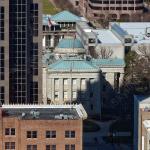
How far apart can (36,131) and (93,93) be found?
5994 cm

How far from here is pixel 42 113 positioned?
332ft

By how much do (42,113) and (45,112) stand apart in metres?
0.69

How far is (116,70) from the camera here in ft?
539

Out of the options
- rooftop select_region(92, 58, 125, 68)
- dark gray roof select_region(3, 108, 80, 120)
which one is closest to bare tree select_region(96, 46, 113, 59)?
rooftop select_region(92, 58, 125, 68)

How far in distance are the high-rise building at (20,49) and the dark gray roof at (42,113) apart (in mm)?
15733

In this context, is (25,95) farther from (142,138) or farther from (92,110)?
(92,110)

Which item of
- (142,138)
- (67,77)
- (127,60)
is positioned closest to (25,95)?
(142,138)

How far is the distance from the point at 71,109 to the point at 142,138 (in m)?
13.8

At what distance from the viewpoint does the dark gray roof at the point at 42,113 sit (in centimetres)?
9831

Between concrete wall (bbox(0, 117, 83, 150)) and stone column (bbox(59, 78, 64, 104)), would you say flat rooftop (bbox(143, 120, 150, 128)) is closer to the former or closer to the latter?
concrete wall (bbox(0, 117, 83, 150))

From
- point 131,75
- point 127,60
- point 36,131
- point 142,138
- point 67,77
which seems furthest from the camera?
point 127,60

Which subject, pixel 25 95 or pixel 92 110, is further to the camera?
pixel 92 110

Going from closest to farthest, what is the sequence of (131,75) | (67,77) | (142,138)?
Result: (142,138)
(67,77)
(131,75)

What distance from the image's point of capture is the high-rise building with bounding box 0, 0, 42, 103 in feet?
383
